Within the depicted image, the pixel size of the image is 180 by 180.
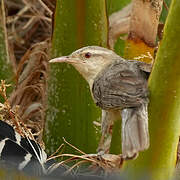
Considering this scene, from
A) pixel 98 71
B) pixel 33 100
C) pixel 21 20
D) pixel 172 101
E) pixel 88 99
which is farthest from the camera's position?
pixel 21 20

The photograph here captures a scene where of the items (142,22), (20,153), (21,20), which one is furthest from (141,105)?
(21,20)

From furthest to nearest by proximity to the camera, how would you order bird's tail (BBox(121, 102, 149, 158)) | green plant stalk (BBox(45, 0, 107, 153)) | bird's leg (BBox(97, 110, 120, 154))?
green plant stalk (BBox(45, 0, 107, 153)) < bird's leg (BBox(97, 110, 120, 154)) < bird's tail (BBox(121, 102, 149, 158))

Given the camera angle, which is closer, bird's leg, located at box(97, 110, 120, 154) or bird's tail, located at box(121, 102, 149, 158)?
bird's tail, located at box(121, 102, 149, 158)

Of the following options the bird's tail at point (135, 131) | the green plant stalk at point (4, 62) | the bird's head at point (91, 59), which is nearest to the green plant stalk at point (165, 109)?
the bird's tail at point (135, 131)

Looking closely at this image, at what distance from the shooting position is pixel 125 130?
89 centimetres

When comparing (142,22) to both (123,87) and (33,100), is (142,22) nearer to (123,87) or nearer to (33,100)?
(123,87)

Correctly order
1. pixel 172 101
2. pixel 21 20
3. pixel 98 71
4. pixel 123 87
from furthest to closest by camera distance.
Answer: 1. pixel 21 20
2. pixel 98 71
3. pixel 123 87
4. pixel 172 101

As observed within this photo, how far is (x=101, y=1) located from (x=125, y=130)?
424 millimetres

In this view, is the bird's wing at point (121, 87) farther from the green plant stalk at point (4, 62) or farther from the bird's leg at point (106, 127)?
the green plant stalk at point (4, 62)

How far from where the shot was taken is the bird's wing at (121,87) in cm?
90

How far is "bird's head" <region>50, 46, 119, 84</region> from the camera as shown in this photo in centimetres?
115

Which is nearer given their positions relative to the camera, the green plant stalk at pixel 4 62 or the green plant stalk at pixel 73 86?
the green plant stalk at pixel 73 86

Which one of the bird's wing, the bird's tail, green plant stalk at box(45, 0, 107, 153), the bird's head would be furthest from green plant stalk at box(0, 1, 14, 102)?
the bird's tail

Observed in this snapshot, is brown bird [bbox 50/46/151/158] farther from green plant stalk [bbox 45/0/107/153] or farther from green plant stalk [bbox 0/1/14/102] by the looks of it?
green plant stalk [bbox 0/1/14/102]
